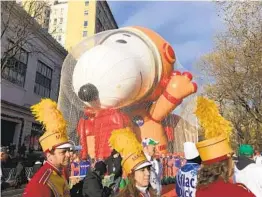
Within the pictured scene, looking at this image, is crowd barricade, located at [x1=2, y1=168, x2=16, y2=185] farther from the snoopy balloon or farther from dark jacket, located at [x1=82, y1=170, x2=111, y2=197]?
dark jacket, located at [x1=82, y1=170, x2=111, y2=197]

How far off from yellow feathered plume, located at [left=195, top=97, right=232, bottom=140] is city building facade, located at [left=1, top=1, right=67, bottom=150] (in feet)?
56.5

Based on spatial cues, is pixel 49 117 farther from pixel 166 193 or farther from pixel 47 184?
pixel 166 193

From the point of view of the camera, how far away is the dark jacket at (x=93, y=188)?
447 cm

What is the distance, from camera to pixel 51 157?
3.45m

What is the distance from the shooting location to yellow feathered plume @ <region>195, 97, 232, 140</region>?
3422 millimetres

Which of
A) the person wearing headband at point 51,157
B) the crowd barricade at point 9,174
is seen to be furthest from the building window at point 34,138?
the person wearing headband at point 51,157

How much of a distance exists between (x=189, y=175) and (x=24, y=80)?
71.9 feet

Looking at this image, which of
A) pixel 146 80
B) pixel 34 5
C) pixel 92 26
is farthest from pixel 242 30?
pixel 92 26

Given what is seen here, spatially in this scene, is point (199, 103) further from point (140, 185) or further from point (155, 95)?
point (155, 95)

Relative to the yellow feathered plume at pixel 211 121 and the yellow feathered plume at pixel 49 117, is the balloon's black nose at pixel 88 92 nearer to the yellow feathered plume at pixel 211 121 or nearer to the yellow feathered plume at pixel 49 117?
the yellow feathered plume at pixel 49 117

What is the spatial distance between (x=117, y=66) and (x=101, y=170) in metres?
3.68

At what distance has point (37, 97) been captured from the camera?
2723 centimetres

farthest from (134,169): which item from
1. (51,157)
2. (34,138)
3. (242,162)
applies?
(34,138)

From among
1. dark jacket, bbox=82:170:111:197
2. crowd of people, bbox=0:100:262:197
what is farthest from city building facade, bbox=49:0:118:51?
crowd of people, bbox=0:100:262:197
